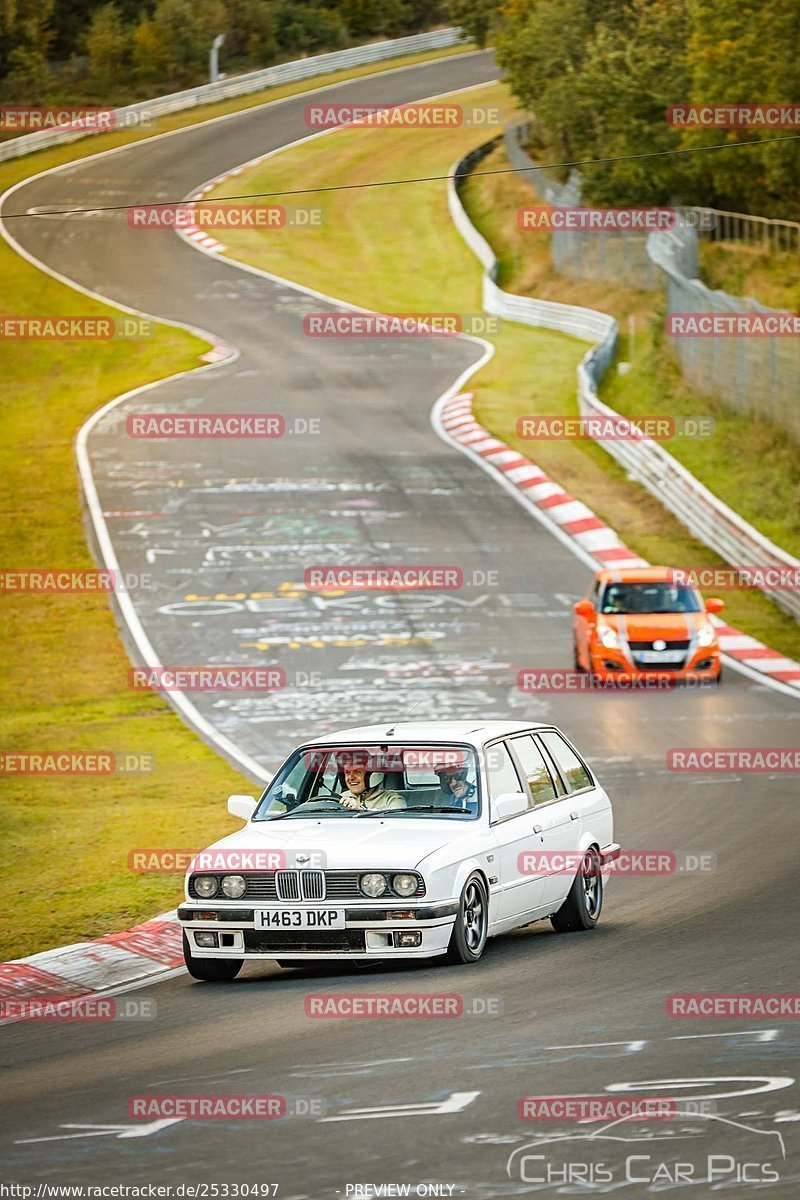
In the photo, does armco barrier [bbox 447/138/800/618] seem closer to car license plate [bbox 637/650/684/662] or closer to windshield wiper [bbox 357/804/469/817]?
car license plate [bbox 637/650/684/662]

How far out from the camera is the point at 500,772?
11.8 m

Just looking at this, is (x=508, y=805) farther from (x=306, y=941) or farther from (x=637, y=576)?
(x=637, y=576)

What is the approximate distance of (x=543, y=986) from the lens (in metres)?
10.2

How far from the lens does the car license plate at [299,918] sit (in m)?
10.6

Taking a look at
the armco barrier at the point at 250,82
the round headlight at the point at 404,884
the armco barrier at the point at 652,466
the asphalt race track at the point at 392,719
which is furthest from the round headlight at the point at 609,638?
the armco barrier at the point at 250,82

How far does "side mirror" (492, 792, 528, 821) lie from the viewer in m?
11.4

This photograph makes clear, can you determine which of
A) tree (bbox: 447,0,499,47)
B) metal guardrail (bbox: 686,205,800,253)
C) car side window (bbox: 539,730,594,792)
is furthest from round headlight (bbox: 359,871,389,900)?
tree (bbox: 447,0,499,47)

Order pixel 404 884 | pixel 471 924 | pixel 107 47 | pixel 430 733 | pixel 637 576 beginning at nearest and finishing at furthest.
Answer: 1. pixel 404 884
2. pixel 471 924
3. pixel 430 733
4. pixel 637 576
5. pixel 107 47

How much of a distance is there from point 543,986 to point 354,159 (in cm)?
6581

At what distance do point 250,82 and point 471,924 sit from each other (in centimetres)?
7928

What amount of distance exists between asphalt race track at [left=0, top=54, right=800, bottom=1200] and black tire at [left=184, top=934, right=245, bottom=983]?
89 mm

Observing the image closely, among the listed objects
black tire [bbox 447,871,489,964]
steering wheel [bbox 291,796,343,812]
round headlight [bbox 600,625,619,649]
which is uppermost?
steering wheel [bbox 291,796,343,812]

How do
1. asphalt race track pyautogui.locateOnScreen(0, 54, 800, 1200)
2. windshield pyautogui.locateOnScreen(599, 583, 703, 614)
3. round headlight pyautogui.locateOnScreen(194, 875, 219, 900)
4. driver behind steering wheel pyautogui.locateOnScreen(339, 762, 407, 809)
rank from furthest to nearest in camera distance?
1. windshield pyautogui.locateOnScreen(599, 583, 703, 614)
2. driver behind steering wheel pyautogui.locateOnScreen(339, 762, 407, 809)
3. round headlight pyautogui.locateOnScreen(194, 875, 219, 900)
4. asphalt race track pyautogui.locateOnScreen(0, 54, 800, 1200)

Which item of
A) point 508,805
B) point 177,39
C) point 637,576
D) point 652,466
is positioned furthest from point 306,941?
point 177,39
